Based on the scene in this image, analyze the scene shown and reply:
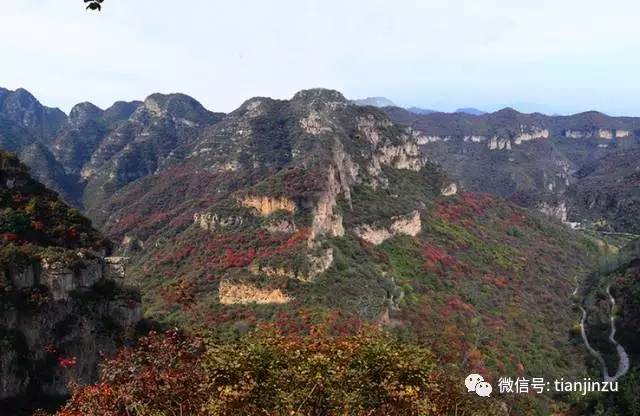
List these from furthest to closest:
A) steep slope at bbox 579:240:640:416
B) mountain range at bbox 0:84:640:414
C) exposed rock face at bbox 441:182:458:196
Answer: exposed rock face at bbox 441:182:458:196 → mountain range at bbox 0:84:640:414 → steep slope at bbox 579:240:640:416

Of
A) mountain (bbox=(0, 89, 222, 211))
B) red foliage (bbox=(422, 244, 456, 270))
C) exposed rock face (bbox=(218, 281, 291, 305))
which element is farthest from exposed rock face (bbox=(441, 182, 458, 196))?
mountain (bbox=(0, 89, 222, 211))

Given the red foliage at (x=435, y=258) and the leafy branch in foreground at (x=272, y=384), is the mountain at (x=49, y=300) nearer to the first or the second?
the leafy branch in foreground at (x=272, y=384)

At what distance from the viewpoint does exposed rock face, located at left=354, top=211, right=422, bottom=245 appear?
6844 centimetres

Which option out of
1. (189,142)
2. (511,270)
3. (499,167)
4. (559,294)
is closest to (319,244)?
(511,270)

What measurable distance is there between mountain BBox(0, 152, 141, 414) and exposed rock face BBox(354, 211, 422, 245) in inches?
1424

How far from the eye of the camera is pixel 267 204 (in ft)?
211

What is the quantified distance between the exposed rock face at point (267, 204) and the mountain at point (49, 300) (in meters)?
27.5

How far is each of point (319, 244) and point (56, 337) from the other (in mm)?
30161

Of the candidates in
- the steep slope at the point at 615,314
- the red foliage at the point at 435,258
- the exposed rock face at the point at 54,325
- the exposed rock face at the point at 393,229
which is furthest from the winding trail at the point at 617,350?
the exposed rock face at the point at 54,325

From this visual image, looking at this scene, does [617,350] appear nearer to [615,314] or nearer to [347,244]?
[615,314]

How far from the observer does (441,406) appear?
15203 millimetres

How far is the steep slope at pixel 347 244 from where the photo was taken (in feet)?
165

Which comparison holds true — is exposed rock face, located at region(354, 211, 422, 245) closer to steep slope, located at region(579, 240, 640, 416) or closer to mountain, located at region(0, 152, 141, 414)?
steep slope, located at region(579, 240, 640, 416)

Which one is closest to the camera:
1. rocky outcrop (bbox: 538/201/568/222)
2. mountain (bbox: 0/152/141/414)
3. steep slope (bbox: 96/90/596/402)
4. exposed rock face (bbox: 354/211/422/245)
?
mountain (bbox: 0/152/141/414)
